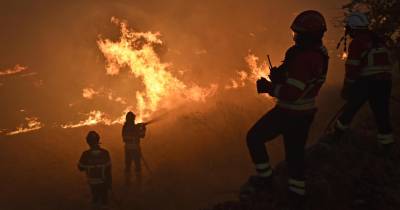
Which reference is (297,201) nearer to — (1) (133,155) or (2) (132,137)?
(2) (132,137)

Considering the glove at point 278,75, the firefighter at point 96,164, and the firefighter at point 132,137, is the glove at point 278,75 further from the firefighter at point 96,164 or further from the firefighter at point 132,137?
the firefighter at point 132,137

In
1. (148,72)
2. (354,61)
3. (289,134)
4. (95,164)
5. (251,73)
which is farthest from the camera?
(251,73)

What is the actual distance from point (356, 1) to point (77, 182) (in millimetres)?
9940

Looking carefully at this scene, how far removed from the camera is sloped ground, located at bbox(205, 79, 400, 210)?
5273mm

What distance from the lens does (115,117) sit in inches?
699

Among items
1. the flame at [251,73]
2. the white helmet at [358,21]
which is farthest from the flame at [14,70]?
the white helmet at [358,21]

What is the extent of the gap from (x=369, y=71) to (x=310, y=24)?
1.84m

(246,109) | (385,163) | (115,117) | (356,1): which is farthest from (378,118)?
(115,117)

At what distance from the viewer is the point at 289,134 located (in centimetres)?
493

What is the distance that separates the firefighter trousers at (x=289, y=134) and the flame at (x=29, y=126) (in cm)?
1350

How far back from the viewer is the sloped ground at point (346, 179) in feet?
17.3

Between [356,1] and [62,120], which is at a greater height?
[356,1]

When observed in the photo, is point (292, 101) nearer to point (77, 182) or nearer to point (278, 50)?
point (77, 182)

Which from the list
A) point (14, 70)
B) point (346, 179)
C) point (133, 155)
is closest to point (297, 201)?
point (346, 179)
